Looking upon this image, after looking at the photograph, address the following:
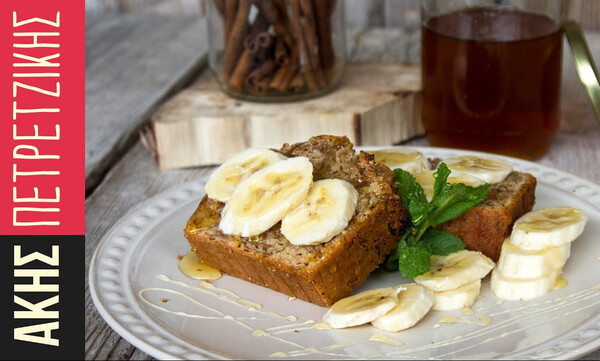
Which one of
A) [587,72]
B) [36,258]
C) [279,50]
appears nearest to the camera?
[36,258]

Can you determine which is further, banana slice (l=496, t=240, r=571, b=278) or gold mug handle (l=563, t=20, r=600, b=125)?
gold mug handle (l=563, t=20, r=600, b=125)

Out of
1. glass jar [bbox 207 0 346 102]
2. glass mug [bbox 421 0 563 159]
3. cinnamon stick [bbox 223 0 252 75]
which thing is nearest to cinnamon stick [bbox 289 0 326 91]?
glass jar [bbox 207 0 346 102]

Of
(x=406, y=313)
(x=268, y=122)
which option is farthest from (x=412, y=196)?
(x=268, y=122)

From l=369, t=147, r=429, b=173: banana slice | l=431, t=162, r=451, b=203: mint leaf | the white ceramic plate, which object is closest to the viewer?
the white ceramic plate

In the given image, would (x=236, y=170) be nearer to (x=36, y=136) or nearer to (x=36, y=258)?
(x=36, y=258)

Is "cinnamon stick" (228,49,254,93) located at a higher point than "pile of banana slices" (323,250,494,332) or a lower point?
higher

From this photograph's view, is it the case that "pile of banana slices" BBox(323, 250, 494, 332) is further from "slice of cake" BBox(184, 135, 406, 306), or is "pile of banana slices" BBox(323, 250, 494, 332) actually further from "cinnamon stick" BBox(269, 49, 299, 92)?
"cinnamon stick" BBox(269, 49, 299, 92)

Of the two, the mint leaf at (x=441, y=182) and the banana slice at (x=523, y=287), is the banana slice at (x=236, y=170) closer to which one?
the mint leaf at (x=441, y=182)
